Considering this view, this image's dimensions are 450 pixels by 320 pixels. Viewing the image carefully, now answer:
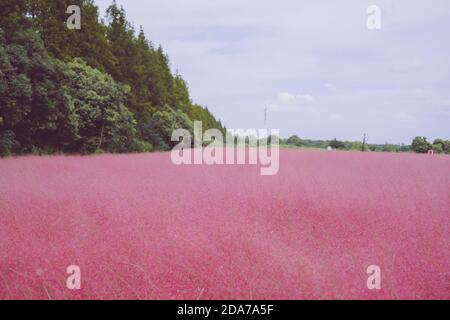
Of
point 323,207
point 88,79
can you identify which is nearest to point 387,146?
point 88,79

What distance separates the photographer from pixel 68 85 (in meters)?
19.1

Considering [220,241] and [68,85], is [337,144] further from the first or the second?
[220,241]

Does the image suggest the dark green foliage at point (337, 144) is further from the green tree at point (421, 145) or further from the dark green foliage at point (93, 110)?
the dark green foliage at point (93, 110)

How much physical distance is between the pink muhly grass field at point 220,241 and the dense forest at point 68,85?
9.43 meters

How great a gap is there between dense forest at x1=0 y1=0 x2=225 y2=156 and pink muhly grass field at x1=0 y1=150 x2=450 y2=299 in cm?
943

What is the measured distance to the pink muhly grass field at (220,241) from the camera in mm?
3059

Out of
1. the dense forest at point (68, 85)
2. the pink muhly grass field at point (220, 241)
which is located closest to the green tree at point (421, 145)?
the dense forest at point (68, 85)

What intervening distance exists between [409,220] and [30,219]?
5214 mm

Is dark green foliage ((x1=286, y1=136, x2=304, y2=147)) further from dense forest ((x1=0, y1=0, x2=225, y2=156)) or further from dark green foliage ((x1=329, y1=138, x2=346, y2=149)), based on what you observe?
dense forest ((x1=0, y1=0, x2=225, y2=156))

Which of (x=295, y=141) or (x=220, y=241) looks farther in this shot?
(x=295, y=141)

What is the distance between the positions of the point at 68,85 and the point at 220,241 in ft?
58.5

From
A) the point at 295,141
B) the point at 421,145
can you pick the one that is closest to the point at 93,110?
the point at 421,145

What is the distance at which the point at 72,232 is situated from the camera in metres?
4.32
